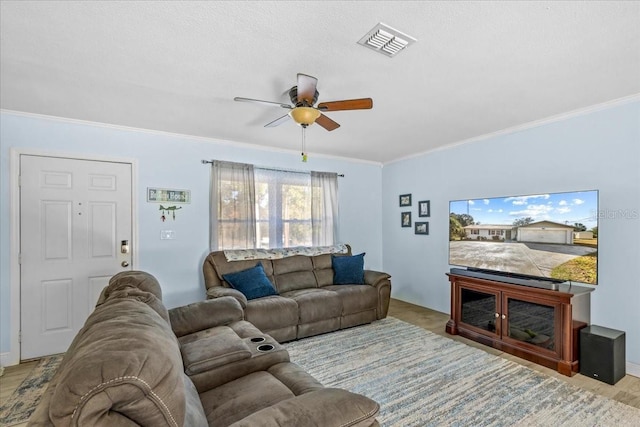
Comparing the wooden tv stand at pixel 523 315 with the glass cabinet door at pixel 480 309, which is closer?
the wooden tv stand at pixel 523 315

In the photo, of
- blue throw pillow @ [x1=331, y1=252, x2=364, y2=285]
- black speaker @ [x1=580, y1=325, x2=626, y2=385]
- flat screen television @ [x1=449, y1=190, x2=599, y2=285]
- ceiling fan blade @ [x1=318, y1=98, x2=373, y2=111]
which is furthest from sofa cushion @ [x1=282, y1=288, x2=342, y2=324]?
black speaker @ [x1=580, y1=325, x2=626, y2=385]

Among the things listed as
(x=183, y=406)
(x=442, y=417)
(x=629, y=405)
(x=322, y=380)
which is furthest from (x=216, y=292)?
(x=629, y=405)

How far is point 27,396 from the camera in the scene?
2518mm

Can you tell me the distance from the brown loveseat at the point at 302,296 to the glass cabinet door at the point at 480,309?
972 mm

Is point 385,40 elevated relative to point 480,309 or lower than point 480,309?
elevated

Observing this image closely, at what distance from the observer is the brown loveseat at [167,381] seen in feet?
2.61

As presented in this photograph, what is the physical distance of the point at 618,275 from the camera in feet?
9.39

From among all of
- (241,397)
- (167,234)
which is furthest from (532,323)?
(167,234)

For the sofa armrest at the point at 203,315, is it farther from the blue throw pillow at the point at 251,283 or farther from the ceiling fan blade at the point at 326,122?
the ceiling fan blade at the point at 326,122

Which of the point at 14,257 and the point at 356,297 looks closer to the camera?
the point at 14,257

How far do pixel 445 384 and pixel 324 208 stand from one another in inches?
120

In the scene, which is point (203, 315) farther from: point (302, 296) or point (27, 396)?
point (27, 396)

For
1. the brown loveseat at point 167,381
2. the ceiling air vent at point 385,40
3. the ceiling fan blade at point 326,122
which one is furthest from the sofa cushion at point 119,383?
the ceiling fan blade at point 326,122

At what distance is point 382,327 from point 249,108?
300cm
